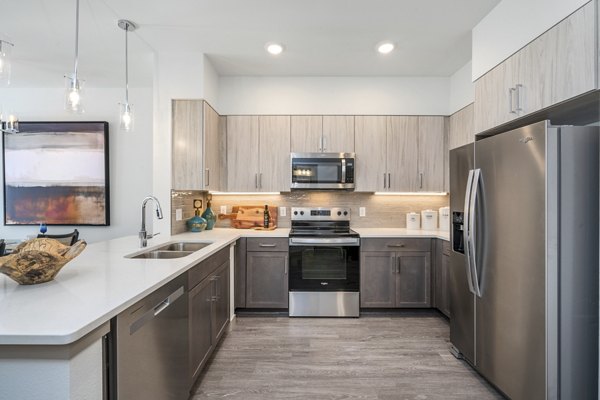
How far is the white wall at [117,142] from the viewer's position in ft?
13.1

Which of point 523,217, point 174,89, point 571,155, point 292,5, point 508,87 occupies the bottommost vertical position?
point 523,217

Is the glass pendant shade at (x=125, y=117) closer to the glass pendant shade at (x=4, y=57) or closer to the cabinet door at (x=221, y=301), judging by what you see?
the glass pendant shade at (x=4, y=57)

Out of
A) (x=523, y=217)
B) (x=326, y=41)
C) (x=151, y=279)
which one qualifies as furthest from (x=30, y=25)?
(x=523, y=217)

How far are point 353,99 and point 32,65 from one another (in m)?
3.59

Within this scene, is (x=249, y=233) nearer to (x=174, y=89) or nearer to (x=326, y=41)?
(x=174, y=89)

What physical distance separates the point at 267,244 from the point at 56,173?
288 cm

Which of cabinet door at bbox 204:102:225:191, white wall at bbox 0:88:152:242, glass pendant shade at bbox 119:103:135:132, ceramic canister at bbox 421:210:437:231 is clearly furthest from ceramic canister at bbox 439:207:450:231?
white wall at bbox 0:88:152:242

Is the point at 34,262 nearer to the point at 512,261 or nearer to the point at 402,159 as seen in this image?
the point at 512,261

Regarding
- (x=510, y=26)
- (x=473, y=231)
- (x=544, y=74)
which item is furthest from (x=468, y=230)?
(x=510, y=26)

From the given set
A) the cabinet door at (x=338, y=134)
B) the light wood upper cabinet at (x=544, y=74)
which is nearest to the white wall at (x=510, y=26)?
the light wood upper cabinet at (x=544, y=74)

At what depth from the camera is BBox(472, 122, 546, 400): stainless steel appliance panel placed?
1598 millimetres

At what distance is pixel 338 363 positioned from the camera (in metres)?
2.40

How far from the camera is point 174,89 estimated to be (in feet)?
10.4

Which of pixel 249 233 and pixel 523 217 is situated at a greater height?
pixel 523 217
